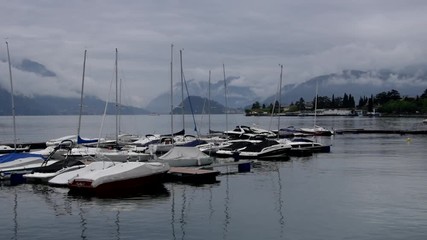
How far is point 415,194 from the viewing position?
3466 cm

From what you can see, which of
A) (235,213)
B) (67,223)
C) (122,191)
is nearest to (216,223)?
(235,213)

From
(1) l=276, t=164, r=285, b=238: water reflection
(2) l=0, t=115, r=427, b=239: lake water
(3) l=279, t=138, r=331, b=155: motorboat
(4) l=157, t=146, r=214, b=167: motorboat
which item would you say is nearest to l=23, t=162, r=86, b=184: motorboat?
(2) l=0, t=115, r=427, b=239: lake water

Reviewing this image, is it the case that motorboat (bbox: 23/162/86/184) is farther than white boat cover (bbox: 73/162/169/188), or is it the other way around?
motorboat (bbox: 23/162/86/184)

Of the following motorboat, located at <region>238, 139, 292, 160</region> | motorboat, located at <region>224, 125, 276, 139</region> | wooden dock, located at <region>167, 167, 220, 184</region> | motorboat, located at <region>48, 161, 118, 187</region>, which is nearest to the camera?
motorboat, located at <region>48, 161, 118, 187</region>

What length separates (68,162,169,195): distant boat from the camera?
3419cm

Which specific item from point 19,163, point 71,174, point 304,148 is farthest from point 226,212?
point 304,148

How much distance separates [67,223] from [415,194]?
70.3ft

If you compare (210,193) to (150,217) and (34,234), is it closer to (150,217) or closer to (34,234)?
(150,217)

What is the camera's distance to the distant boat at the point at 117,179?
3419cm

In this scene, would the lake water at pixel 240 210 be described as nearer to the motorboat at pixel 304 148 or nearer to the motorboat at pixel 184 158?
the motorboat at pixel 184 158

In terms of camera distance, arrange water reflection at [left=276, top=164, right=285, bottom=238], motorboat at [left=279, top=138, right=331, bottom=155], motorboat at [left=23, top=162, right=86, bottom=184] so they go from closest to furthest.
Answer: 1. water reflection at [left=276, top=164, right=285, bottom=238]
2. motorboat at [left=23, top=162, right=86, bottom=184]
3. motorboat at [left=279, top=138, right=331, bottom=155]

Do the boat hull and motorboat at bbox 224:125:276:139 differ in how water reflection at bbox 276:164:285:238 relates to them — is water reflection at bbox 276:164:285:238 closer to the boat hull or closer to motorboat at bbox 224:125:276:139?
the boat hull

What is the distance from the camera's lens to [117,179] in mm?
34812

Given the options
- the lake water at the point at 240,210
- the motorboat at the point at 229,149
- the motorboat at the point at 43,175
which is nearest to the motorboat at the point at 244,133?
the motorboat at the point at 229,149
